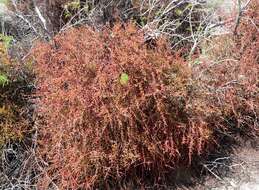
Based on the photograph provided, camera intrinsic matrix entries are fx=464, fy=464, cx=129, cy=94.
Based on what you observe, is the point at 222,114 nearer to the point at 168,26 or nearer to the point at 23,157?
the point at 168,26

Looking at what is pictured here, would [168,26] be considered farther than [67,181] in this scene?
Yes

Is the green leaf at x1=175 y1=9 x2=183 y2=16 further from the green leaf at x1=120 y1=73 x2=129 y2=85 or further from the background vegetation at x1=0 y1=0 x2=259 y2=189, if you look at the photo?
the green leaf at x1=120 y1=73 x2=129 y2=85

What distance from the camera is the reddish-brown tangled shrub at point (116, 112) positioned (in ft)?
11.6

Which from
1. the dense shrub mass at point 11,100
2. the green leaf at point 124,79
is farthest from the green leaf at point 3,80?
the green leaf at point 124,79

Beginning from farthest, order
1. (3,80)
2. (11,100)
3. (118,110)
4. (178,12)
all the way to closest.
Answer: (178,12) < (11,100) < (3,80) < (118,110)

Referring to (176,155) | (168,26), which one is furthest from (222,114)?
(168,26)

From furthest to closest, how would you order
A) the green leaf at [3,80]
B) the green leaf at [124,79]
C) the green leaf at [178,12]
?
the green leaf at [178,12], the green leaf at [3,80], the green leaf at [124,79]

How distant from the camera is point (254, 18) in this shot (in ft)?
15.1

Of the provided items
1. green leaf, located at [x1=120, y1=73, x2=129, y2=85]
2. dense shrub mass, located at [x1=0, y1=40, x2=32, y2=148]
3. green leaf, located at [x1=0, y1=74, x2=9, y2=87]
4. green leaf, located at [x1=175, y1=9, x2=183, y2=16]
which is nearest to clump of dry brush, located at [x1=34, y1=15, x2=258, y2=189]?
green leaf, located at [x1=120, y1=73, x2=129, y2=85]

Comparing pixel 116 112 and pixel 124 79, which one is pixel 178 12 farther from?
pixel 116 112

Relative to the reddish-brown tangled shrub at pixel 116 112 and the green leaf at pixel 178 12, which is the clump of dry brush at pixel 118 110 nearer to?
the reddish-brown tangled shrub at pixel 116 112

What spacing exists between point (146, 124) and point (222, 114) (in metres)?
0.83

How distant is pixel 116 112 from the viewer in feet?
11.6

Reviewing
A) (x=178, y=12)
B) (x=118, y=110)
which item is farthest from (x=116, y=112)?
(x=178, y=12)
